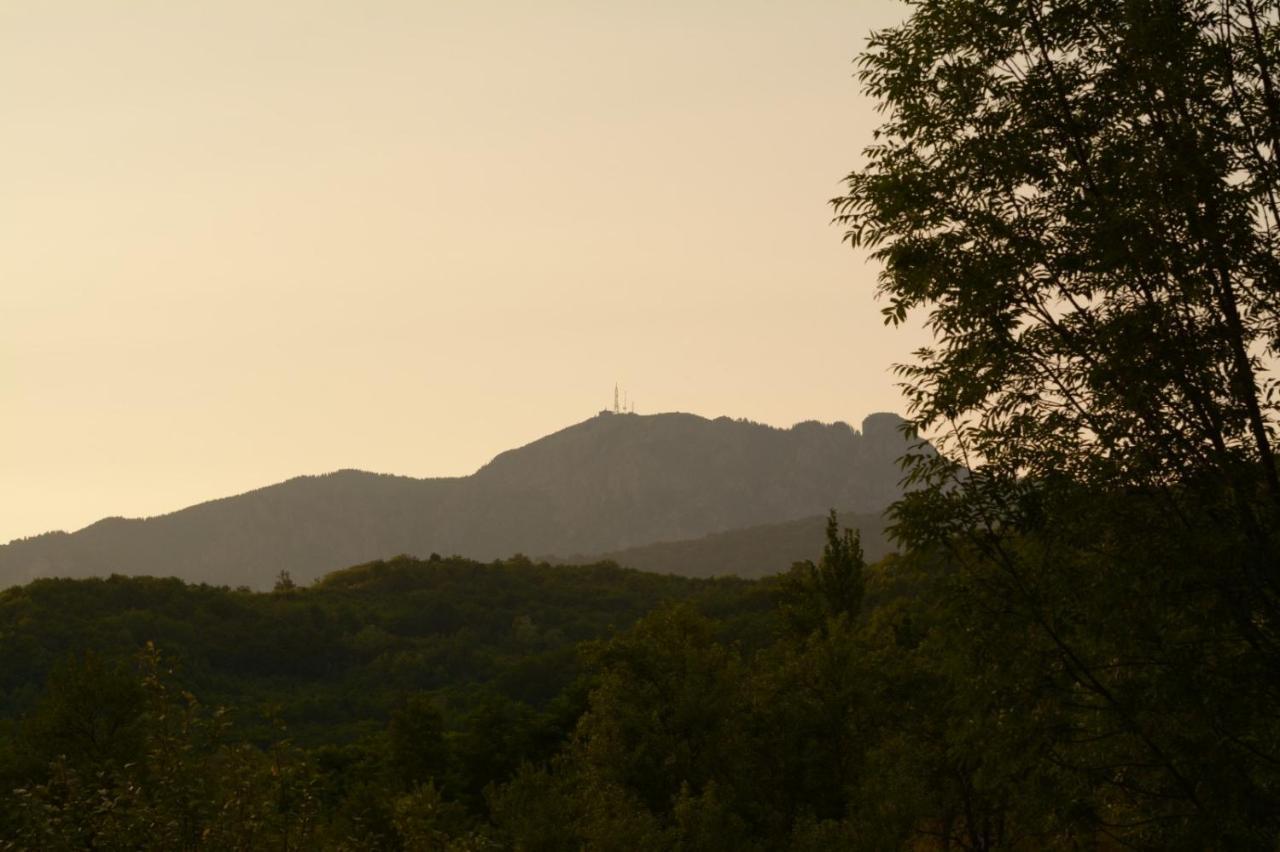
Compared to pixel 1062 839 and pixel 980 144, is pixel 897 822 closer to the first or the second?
pixel 1062 839

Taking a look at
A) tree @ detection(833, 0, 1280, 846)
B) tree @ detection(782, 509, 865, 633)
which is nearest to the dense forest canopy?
tree @ detection(833, 0, 1280, 846)

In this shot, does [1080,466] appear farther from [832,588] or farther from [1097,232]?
[832,588]

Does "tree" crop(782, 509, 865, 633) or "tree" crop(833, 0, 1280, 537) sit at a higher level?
"tree" crop(833, 0, 1280, 537)

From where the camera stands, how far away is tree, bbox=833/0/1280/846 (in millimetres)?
16922

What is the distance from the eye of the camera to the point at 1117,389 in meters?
17.8

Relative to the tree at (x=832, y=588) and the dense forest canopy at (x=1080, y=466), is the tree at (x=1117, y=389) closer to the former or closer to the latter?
the dense forest canopy at (x=1080, y=466)

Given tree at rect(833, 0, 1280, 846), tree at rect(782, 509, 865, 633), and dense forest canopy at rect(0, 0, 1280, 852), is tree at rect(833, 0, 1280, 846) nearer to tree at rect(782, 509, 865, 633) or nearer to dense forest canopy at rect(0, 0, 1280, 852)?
dense forest canopy at rect(0, 0, 1280, 852)

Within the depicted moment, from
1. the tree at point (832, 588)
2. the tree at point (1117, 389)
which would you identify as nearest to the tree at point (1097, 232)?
the tree at point (1117, 389)

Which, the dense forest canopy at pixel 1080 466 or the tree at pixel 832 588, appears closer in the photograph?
the dense forest canopy at pixel 1080 466

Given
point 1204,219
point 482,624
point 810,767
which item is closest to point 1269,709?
point 1204,219

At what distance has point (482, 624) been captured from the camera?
152125 millimetres

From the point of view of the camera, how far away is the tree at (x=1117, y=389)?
16922 mm

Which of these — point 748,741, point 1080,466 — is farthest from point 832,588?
point 1080,466

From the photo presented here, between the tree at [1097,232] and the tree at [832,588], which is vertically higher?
the tree at [1097,232]
